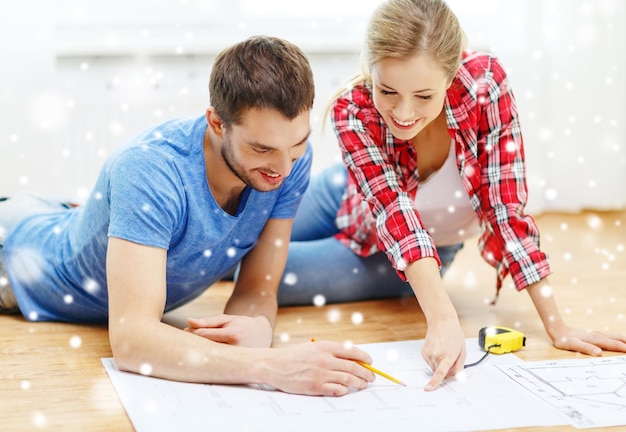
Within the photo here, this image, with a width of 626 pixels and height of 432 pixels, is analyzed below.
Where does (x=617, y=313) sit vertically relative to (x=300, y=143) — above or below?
below

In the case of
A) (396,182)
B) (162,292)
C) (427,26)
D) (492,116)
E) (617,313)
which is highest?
(427,26)

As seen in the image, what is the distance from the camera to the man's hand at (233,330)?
1395mm

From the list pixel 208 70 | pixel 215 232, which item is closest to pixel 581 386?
pixel 215 232

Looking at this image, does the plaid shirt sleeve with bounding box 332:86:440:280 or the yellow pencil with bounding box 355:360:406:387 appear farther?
the plaid shirt sleeve with bounding box 332:86:440:280

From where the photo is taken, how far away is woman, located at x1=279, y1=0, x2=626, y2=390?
4.67 ft

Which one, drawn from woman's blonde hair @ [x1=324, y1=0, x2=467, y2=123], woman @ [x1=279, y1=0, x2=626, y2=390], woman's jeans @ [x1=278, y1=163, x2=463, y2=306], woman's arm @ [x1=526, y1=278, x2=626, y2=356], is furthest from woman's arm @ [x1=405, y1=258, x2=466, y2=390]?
woman's jeans @ [x1=278, y1=163, x2=463, y2=306]

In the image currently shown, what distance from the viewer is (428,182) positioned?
1.78 m

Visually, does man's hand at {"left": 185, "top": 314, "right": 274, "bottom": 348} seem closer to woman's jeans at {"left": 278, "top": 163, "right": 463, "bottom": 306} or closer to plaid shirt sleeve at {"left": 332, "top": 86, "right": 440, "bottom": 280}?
plaid shirt sleeve at {"left": 332, "top": 86, "right": 440, "bottom": 280}

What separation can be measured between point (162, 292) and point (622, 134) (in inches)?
98.0

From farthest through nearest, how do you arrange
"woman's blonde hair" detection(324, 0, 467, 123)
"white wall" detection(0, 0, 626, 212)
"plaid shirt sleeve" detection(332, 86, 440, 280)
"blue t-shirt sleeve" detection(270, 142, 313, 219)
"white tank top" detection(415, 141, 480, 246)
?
"white wall" detection(0, 0, 626, 212) → "white tank top" detection(415, 141, 480, 246) → "blue t-shirt sleeve" detection(270, 142, 313, 219) → "plaid shirt sleeve" detection(332, 86, 440, 280) → "woman's blonde hair" detection(324, 0, 467, 123)

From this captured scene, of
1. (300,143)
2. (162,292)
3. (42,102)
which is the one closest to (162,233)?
(162,292)

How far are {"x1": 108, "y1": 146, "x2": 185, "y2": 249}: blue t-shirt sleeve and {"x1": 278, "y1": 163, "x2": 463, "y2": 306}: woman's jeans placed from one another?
0.59 m

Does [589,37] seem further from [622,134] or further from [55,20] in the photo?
[55,20]

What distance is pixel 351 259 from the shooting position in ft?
6.53
